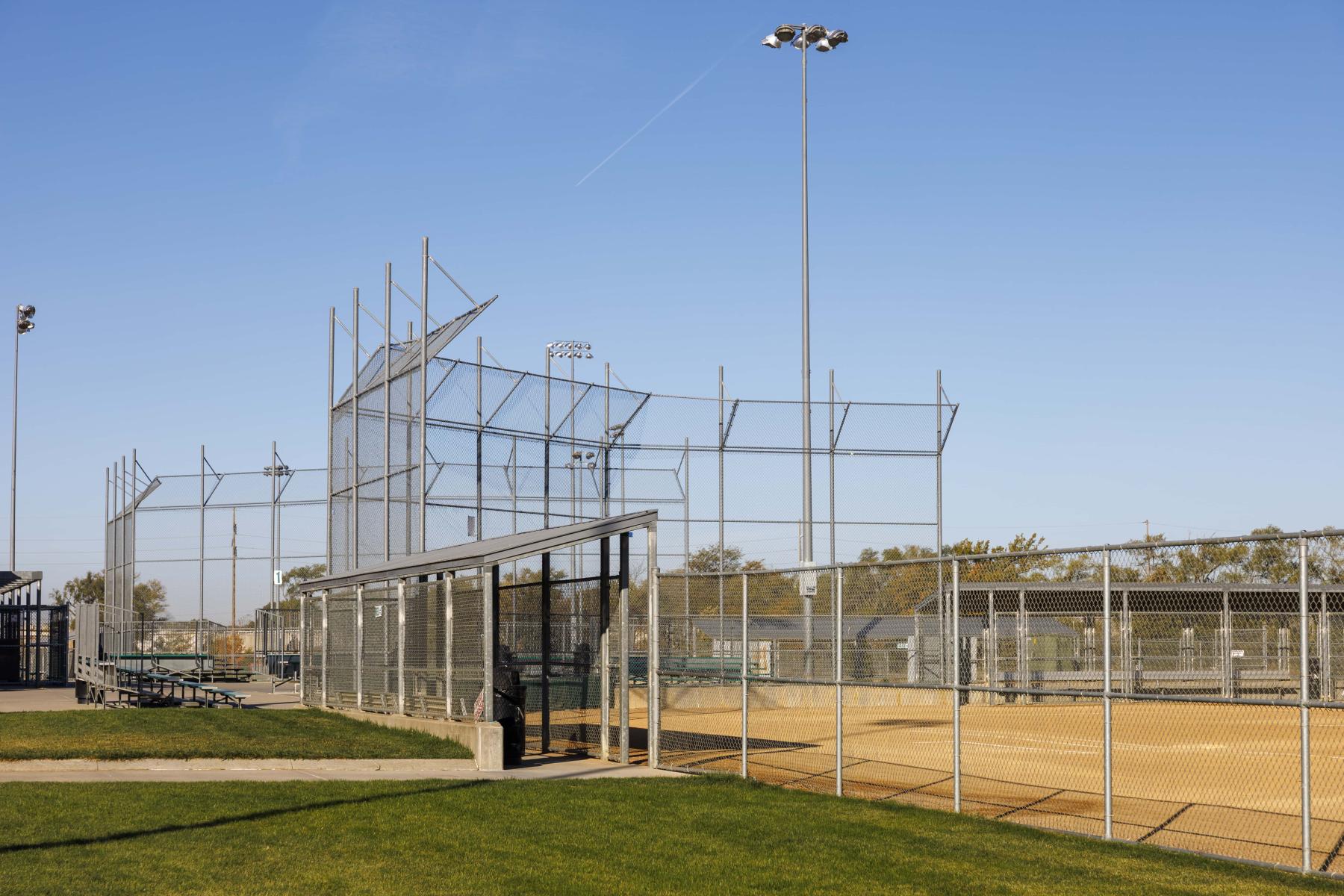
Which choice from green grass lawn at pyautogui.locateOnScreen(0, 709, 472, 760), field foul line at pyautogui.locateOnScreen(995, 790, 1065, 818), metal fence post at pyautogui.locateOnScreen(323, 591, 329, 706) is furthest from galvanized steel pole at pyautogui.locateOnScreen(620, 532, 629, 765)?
metal fence post at pyautogui.locateOnScreen(323, 591, 329, 706)

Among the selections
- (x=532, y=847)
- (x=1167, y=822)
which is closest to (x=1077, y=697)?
(x=1167, y=822)

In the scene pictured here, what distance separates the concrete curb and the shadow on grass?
119cm

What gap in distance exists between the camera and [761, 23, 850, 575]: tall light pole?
1112 inches

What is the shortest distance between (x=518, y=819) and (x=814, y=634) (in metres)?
16.3

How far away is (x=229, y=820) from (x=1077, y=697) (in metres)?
14.1

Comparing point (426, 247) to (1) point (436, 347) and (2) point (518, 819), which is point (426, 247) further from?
(2) point (518, 819)

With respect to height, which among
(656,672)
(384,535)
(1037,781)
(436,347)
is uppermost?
(436,347)

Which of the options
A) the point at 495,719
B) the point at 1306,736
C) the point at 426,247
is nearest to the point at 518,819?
the point at 495,719

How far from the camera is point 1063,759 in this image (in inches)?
750

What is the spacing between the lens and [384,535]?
21.6m

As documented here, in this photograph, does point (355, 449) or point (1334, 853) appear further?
point (355, 449)

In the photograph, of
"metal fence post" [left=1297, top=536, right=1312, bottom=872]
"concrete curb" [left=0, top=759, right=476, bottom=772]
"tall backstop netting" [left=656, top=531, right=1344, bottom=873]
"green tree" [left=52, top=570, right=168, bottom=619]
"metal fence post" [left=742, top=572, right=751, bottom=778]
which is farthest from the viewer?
"green tree" [left=52, top=570, right=168, bottom=619]

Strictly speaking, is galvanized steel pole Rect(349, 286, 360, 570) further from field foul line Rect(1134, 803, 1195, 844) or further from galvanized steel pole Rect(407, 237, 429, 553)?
field foul line Rect(1134, 803, 1195, 844)

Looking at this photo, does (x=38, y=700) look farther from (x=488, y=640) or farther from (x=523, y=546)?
(x=523, y=546)
